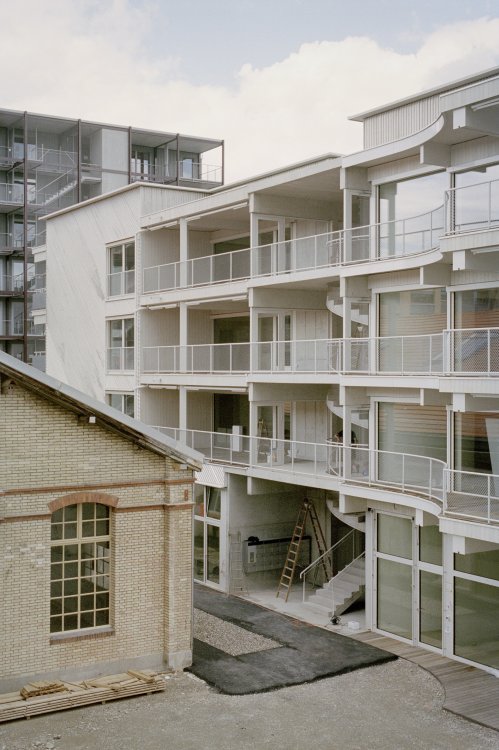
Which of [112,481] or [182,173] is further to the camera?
[182,173]

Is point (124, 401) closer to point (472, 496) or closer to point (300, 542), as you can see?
point (300, 542)

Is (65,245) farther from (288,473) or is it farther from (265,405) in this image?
(288,473)

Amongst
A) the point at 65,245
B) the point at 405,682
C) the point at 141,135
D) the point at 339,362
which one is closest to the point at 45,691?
the point at 405,682

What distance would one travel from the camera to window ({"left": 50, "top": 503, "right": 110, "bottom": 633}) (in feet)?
58.2

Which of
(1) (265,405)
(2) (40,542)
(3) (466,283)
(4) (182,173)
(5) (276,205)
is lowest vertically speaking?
(2) (40,542)

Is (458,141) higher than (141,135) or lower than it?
lower

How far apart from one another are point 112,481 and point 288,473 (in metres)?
7.16

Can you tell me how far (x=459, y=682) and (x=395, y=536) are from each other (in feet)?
13.0

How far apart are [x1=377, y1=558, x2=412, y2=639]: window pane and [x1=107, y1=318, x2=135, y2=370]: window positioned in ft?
44.2

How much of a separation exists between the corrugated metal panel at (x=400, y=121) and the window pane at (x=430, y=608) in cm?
1005

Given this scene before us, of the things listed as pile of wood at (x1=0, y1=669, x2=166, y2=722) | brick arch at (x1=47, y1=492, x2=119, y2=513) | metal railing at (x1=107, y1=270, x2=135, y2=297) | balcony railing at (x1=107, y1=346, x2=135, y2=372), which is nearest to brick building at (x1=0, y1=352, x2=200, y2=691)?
brick arch at (x1=47, y1=492, x2=119, y2=513)

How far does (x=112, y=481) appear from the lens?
1805cm

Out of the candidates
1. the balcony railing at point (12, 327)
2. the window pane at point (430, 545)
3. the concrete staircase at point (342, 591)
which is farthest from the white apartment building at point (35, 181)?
the window pane at point (430, 545)

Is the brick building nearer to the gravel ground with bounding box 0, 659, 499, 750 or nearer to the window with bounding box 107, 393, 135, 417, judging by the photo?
the gravel ground with bounding box 0, 659, 499, 750
